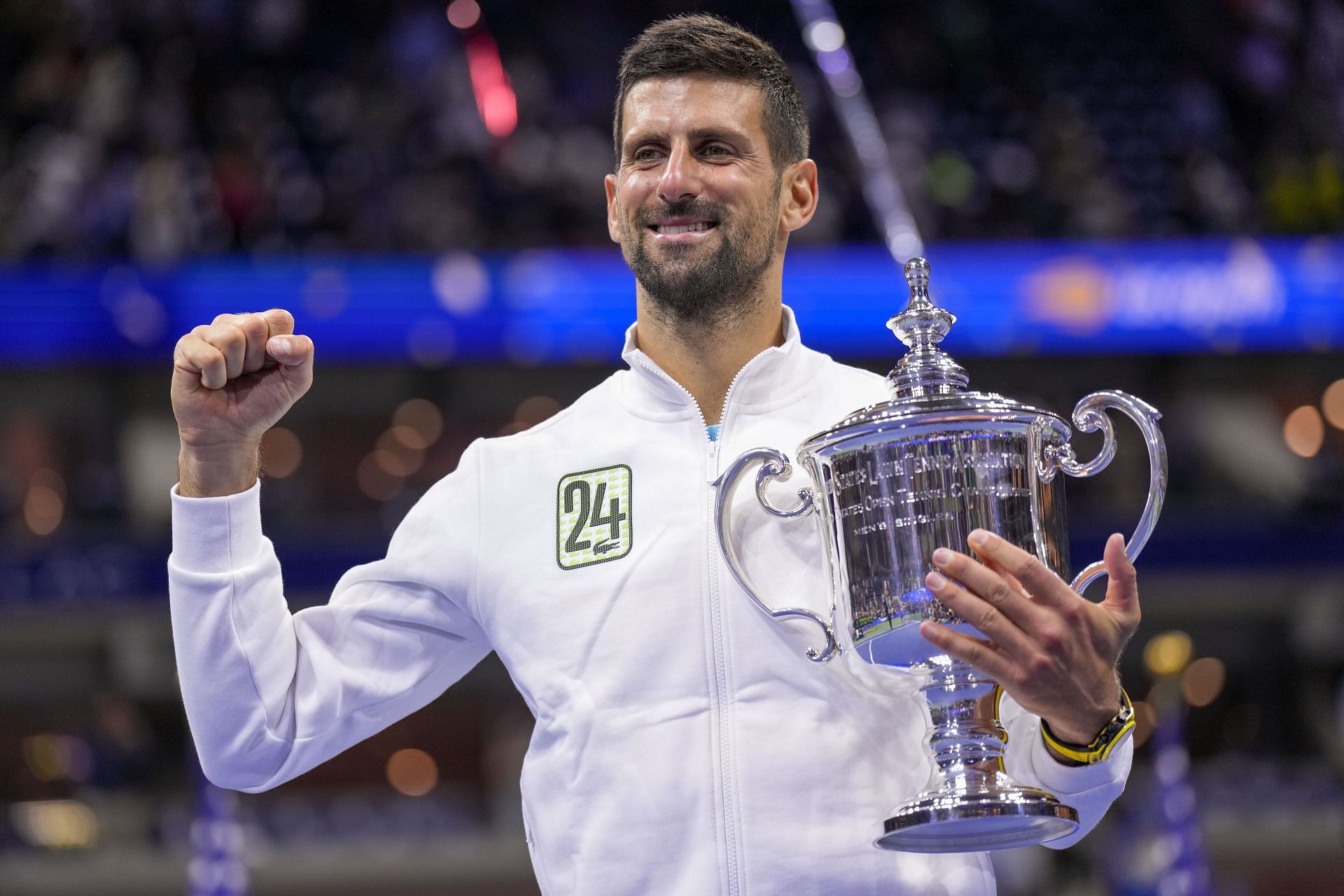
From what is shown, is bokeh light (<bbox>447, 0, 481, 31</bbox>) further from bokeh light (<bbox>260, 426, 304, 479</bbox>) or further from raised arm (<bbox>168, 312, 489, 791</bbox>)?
raised arm (<bbox>168, 312, 489, 791</bbox>)

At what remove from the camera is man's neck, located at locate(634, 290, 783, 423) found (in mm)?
2035

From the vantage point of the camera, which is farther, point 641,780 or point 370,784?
point 370,784

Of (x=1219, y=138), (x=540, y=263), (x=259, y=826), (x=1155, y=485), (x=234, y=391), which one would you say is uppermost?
(x=1219, y=138)

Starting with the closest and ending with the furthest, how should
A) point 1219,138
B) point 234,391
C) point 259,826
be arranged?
point 234,391 → point 259,826 → point 1219,138

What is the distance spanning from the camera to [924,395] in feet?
5.81

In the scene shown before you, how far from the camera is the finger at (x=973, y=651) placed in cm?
152

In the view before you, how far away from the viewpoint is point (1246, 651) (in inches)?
452

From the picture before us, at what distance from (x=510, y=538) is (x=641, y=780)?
0.38 meters

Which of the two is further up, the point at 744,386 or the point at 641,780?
the point at 744,386

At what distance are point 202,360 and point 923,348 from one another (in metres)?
0.86

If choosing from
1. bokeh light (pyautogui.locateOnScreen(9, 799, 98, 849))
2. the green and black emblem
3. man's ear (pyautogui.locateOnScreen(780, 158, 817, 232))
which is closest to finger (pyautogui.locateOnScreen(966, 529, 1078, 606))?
the green and black emblem

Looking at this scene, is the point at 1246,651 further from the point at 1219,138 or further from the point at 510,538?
the point at 510,538

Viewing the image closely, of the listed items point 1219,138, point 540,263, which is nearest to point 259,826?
point 540,263

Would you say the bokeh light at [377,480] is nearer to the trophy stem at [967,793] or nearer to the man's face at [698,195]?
the man's face at [698,195]
